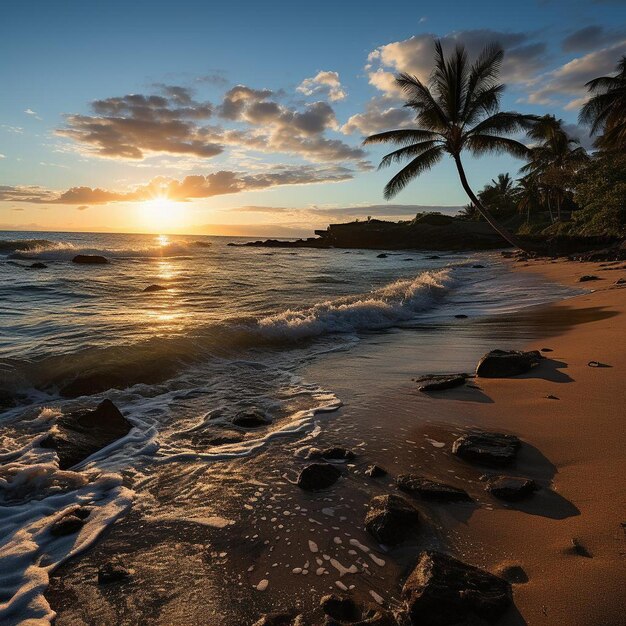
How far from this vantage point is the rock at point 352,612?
83.2 inches

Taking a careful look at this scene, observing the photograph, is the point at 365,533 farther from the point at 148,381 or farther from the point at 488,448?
the point at 148,381

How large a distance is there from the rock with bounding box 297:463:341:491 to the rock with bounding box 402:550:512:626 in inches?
47.8

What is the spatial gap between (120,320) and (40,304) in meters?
4.73

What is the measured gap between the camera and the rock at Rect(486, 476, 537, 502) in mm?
3102

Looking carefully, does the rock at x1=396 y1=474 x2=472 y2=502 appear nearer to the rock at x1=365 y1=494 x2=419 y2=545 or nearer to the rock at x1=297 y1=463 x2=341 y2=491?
the rock at x1=365 y1=494 x2=419 y2=545

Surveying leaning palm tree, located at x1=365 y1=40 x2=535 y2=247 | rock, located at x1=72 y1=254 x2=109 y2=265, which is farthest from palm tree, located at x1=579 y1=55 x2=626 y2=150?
rock, located at x1=72 y1=254 x2=109 y2=265

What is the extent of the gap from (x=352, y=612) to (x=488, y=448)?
6.85 feet

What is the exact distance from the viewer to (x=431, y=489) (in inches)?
126

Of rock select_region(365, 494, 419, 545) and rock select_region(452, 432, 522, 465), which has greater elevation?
rock select_region(452, 432, 522, 465)

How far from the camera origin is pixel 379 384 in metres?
6.15

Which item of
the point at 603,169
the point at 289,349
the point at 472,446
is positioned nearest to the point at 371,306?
the point at 289,349

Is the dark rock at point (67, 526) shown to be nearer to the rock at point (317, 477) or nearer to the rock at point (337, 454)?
the rock at point (317, 477)

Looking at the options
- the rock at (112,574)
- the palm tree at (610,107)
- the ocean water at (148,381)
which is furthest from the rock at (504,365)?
the palm tree at (610,107)

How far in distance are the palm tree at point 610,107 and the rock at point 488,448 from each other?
2935 cm
